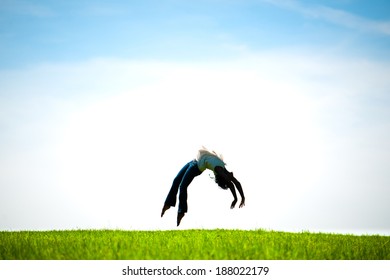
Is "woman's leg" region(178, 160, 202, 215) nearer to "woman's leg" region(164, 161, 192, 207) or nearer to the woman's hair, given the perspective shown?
"woman's leg" region(164, 161, 192, 207)

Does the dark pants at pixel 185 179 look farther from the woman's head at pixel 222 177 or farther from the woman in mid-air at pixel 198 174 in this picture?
the woman's head at pixel 222 177

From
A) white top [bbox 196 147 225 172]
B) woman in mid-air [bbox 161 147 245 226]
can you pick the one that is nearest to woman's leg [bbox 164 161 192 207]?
woman in mid-air [bbox 161 147 245 226]

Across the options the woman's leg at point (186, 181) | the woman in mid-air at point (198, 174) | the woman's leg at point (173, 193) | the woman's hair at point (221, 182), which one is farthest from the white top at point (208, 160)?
the woman's leg at point (173, 193)

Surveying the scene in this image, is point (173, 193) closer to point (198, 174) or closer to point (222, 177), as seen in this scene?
point (198, 174)

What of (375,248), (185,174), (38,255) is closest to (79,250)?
(38,255)

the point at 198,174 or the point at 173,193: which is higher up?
the point at 198,174

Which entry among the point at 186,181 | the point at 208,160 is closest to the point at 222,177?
the point at 208,160

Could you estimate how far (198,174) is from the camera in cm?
923

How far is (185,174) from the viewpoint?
9.12 metres

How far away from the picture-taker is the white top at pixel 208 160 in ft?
29.0

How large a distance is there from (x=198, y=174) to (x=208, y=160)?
53cm

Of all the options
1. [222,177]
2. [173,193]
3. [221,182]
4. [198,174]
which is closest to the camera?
[222,177]
